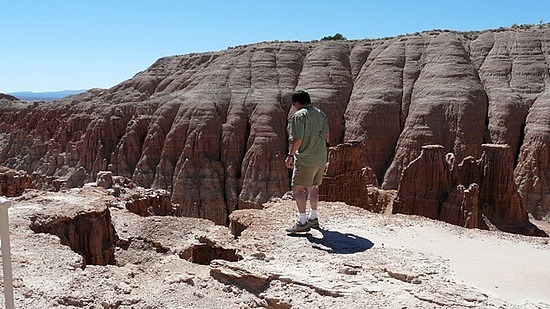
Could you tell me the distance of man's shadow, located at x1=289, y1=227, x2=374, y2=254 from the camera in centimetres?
813

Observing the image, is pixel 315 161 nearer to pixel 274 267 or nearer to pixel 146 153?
pixel 274 267

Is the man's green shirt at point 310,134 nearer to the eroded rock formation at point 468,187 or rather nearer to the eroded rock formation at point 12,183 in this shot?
the eroded rock formation at point 468,187

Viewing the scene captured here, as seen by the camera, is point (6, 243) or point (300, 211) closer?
point (6, 243)

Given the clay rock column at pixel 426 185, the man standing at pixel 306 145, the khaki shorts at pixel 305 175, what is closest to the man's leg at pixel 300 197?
the man standing at pixel 306 145

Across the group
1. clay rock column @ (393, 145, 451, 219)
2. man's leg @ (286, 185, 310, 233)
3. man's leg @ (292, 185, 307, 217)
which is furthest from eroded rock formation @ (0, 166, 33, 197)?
man's leg @ (292, 185, 307, 217)

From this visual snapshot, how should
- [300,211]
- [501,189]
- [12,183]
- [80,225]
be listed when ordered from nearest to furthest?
[300,211] → [80,225] → [501,189] → [12,183]

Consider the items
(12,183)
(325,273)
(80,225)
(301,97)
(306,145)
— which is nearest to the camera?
(325,273)

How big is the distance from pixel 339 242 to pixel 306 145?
5.90 ft

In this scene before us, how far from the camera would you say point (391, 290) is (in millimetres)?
6410

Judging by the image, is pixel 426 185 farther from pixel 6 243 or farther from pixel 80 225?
pixel 6 243

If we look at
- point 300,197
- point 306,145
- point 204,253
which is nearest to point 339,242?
point 300,197

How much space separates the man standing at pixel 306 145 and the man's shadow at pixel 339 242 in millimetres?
582

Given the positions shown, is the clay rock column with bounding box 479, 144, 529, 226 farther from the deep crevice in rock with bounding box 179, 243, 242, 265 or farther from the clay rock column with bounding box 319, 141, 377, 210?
the deep crevice in rock with bounding box 179, 243, 242, 265

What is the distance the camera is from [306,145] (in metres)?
8.49
